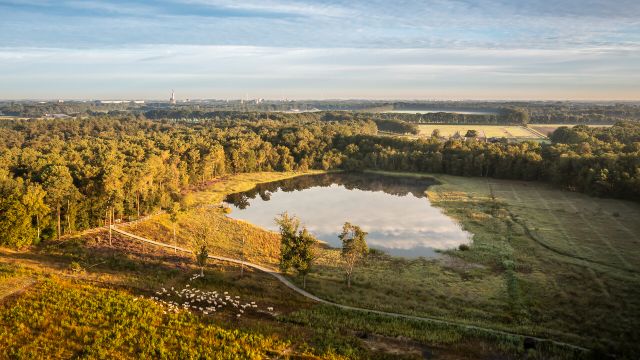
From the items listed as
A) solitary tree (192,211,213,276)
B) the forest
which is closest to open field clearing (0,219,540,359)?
solitary tree (192,211,213,276)

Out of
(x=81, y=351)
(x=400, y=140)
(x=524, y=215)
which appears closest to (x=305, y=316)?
(x=81, y=351)

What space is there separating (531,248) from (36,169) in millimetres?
67182

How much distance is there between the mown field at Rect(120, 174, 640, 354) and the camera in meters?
37.4

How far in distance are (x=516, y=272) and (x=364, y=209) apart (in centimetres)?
3687

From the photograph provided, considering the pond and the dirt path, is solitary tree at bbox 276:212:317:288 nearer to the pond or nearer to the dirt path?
the dirt path

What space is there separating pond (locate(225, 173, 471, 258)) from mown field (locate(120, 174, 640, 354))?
433 centimetres

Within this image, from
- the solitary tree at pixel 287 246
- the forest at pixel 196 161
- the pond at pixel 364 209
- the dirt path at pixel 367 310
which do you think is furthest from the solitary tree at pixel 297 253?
the forest at pixel 196 161

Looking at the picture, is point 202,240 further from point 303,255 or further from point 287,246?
point 303,255

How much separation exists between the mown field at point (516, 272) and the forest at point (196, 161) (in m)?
6.83

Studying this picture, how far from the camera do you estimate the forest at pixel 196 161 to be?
2157 inches

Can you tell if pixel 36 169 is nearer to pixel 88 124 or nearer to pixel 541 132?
pixel 88 124

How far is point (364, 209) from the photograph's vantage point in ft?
276

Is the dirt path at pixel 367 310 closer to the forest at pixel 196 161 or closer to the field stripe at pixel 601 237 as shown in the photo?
the forest at pixel 196 161

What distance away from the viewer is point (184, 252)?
175 feet
